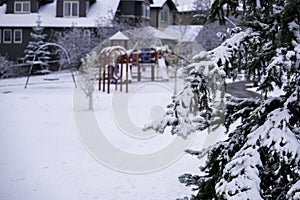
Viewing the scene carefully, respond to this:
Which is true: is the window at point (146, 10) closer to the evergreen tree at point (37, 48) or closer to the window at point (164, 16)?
the window at point (164, 16)

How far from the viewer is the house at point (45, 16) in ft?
90.0

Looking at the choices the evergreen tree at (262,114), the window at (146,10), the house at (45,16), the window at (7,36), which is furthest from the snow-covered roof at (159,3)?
the evergreen tree at (262,114)

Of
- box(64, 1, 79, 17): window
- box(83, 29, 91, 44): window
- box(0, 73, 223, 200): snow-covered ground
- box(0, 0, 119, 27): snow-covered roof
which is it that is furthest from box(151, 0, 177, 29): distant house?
box(0, 73, 223, 200): snow-covered ground

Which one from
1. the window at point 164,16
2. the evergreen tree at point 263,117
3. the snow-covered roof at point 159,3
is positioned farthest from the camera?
the window at point 164,16

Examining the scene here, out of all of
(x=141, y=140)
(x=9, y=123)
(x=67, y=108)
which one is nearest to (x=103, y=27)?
(x=67, y=108)

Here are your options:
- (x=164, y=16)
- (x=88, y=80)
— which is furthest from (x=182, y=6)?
(x=88, y=80)

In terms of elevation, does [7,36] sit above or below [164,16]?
below

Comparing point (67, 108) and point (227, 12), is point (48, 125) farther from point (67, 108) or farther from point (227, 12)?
point (227, 12)

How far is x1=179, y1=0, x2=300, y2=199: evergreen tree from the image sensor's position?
1.93 m

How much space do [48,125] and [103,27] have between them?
1633cm

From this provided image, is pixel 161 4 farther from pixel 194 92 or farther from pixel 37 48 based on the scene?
pixel 194 92

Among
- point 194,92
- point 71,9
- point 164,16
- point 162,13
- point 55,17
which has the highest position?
point 162,13

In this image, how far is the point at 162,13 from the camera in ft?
117

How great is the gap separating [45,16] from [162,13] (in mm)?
11272
